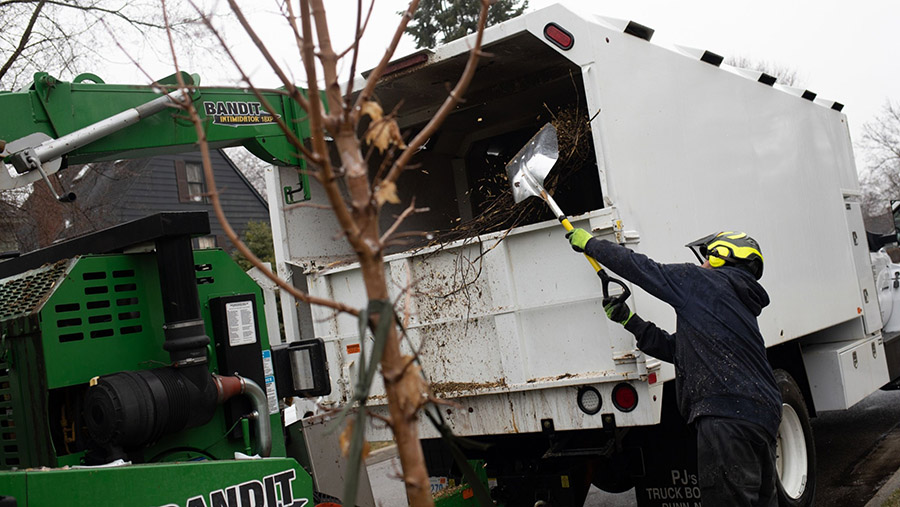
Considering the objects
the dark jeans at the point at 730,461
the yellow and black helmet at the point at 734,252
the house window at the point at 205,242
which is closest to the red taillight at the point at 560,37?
the yellow and black helmet at the point at 734,252

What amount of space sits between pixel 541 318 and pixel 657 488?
1444mm

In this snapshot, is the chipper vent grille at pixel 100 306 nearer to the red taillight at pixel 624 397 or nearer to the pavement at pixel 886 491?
the red taillight at pixel 624 397

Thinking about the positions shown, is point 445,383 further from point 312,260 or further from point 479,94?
point 479,94

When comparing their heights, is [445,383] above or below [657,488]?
above

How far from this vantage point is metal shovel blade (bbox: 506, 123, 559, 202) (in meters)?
4.53

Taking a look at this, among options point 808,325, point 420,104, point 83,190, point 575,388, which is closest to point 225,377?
point 575,388

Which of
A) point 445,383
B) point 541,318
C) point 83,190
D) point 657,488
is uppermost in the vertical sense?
point 83,190

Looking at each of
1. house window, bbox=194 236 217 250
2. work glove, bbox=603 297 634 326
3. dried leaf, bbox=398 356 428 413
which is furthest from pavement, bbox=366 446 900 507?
house window, bbox=194 236 217 250

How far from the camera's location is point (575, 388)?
4.26 metres

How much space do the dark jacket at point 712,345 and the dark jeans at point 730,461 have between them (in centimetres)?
5

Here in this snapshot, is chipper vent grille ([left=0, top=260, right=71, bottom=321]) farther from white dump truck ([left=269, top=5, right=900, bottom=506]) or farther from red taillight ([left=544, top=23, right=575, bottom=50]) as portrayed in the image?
red taillight ([left=544, top=23, right=575, bottom=50])

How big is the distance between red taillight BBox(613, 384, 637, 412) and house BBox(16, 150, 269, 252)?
34.4 feet

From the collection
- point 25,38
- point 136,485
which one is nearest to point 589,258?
point 136,485

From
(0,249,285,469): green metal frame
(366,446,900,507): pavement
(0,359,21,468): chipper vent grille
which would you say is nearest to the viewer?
(0,249,285,469): green metal frame
